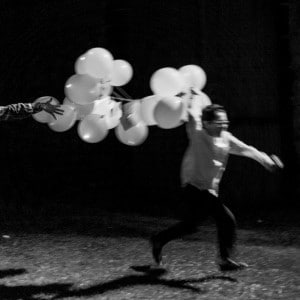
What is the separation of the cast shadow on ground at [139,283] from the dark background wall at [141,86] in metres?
3.21

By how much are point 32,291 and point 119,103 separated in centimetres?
189

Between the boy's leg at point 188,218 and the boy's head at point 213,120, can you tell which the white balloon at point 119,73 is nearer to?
the boy's head at point 213,120

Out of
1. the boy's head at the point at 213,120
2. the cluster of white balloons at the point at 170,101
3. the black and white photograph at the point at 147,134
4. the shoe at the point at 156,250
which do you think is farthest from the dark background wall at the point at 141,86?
Result: the boy's head at the point at 213,120

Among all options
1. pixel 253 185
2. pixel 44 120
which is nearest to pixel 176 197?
pixel 253 185

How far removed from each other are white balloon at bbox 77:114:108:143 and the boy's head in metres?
0.97

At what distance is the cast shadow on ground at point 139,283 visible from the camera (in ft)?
17.1

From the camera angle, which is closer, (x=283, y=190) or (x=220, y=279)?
(x=220, y=279)

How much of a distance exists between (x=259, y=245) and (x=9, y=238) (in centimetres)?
270

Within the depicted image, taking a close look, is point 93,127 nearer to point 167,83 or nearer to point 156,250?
point 167,83

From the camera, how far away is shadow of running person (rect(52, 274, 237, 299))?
5.20 meters

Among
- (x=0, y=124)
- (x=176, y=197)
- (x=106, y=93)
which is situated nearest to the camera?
(x=106, y=93)

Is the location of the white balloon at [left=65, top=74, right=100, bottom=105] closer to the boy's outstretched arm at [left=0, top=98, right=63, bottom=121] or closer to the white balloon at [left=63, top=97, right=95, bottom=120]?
the white balloon at [left=63, top=97, right=95, bottom=120]

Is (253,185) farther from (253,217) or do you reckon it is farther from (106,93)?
(106,93)

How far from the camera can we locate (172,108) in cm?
534
